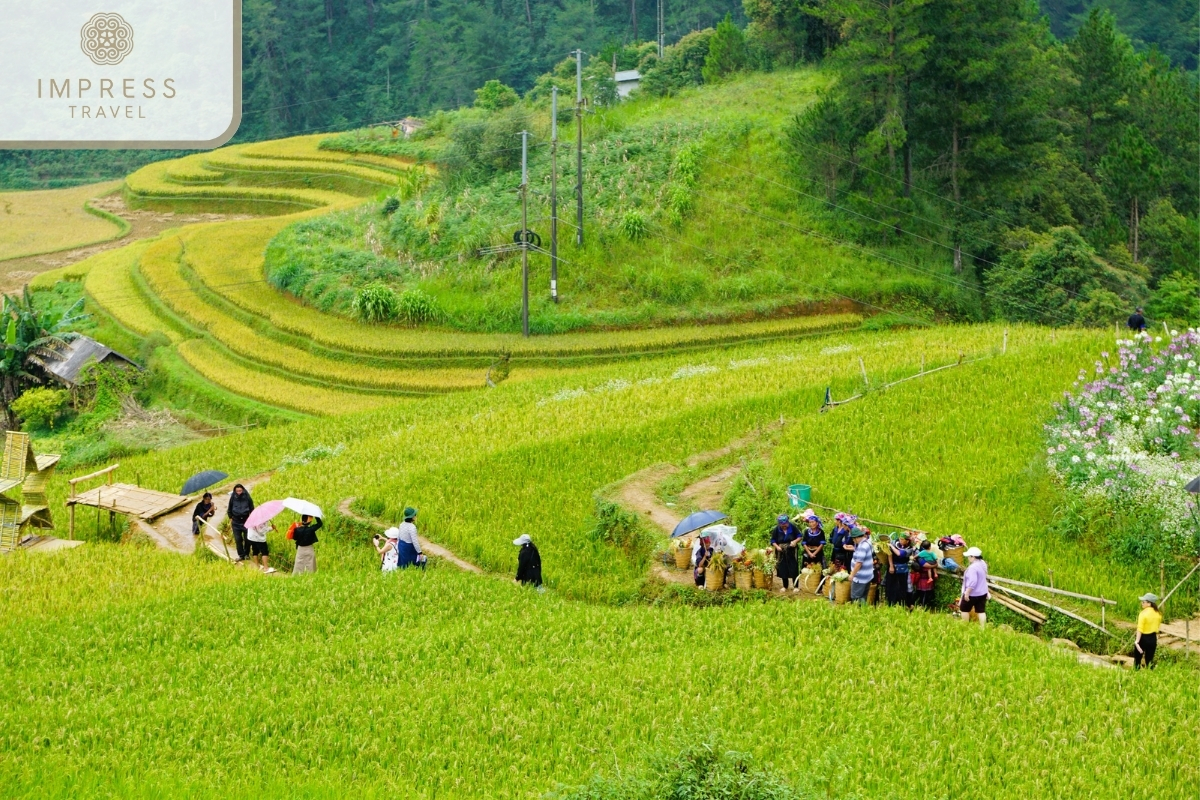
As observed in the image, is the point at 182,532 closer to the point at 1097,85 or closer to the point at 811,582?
the point at 811,582

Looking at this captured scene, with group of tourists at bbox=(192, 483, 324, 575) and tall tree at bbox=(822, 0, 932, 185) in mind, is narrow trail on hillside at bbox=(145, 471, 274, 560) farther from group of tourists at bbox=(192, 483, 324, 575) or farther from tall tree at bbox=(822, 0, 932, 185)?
tall tree at bbox=(822, 0, 932, 185)

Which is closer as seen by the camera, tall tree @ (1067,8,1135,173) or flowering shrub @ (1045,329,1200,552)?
flowering shrub @ (1045,329,1200,552)

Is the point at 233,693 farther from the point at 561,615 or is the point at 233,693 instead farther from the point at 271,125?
the point at 271,125

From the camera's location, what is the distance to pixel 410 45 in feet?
339

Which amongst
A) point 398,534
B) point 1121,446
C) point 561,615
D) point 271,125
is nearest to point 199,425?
point 398,534

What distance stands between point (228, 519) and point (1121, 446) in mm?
13975

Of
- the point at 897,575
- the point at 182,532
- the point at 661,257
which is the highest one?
the point at 661,257

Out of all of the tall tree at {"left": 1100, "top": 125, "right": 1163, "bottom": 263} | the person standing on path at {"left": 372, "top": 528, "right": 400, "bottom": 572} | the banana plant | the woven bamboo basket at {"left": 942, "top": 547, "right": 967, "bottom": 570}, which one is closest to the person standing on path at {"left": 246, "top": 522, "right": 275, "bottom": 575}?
the person standing on path at {"left": 372, "top": 528, "right": 400, "bottom": 572}

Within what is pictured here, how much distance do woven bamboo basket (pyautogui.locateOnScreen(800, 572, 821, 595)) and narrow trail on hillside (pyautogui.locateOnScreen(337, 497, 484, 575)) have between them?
5104mm

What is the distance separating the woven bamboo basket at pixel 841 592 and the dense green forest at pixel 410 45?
8308cm

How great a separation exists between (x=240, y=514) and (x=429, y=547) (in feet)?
9.76

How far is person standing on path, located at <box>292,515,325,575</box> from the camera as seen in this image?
1881cm

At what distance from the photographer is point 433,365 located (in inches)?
1544

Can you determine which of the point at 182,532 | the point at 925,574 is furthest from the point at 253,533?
the point at 925,574
